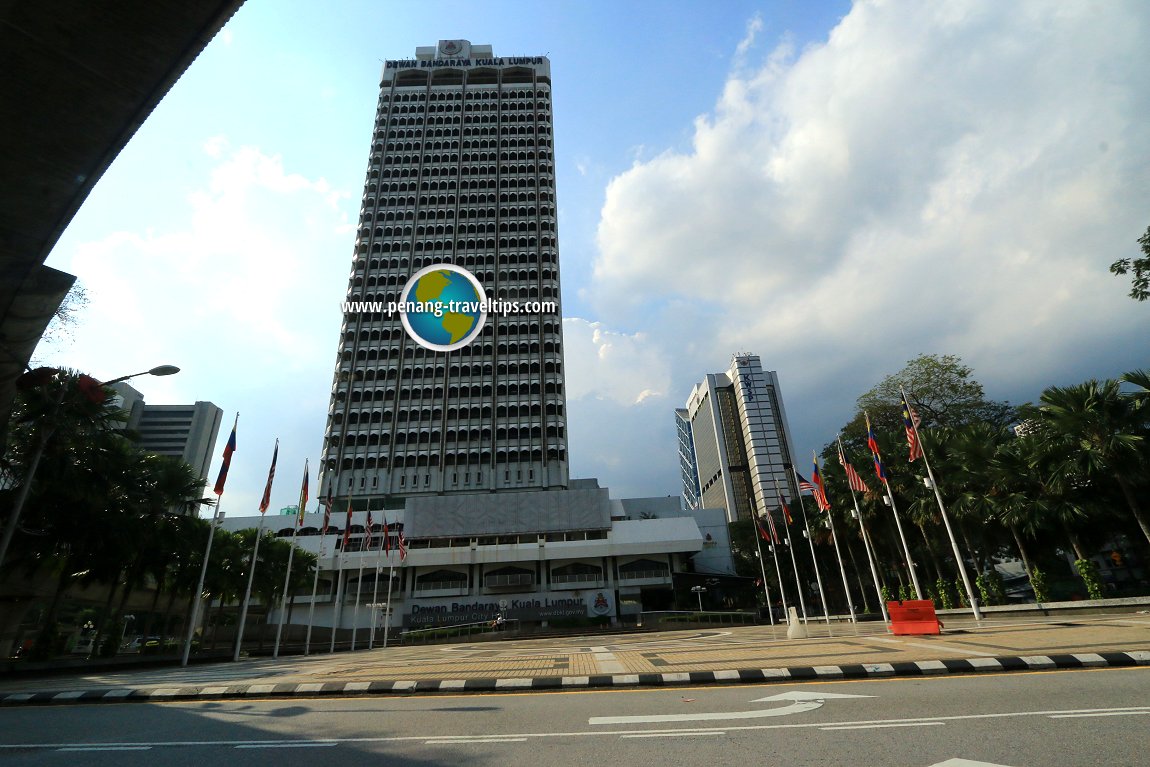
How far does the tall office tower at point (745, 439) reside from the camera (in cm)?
14762

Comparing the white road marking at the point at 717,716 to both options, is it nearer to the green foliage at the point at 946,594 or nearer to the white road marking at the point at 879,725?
the white road marking at the point at 879,725

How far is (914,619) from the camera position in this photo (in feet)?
62.7

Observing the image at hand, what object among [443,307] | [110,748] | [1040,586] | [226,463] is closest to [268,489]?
[226,463]

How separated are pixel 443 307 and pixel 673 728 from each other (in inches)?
3239

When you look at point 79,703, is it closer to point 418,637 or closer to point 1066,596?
point 1066,596

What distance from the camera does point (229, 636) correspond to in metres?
49.4

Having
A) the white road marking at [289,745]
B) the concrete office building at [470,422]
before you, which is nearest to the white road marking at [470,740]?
the white road marking at [289,745]

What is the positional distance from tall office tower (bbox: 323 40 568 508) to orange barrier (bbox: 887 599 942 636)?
5813cm

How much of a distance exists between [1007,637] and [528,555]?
53343 mm

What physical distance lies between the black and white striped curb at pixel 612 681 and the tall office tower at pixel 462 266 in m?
61.1

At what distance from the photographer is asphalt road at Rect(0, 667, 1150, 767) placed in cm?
501

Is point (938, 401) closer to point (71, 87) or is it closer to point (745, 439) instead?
point (71, 87)

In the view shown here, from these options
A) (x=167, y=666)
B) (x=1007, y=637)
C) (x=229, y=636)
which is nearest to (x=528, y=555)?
(x=229, y=636)

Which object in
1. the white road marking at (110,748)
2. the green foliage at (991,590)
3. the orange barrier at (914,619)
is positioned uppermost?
the green foliage at (991,590)
